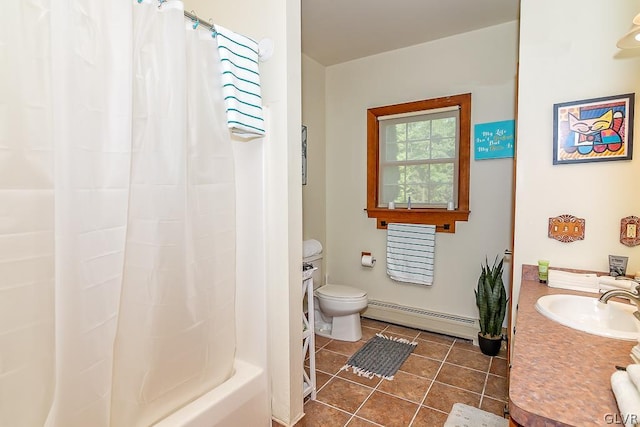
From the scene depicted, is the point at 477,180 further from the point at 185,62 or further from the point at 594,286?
the point at 185,62

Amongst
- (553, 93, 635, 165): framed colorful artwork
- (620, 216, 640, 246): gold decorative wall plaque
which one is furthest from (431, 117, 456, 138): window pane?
(620, 216, 640, 246): gold decorative wall plaque

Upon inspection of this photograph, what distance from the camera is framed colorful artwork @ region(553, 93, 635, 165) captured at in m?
1.53

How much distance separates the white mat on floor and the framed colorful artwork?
→ 140 centimetres

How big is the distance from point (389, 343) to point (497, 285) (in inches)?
38.2

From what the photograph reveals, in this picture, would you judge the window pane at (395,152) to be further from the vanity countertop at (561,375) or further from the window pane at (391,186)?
the vanity countertop at (561,375)

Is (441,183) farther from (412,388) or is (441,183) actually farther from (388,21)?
(412,388)

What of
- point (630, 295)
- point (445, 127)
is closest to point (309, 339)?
point (630, 295)

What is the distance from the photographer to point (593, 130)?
5.24ft

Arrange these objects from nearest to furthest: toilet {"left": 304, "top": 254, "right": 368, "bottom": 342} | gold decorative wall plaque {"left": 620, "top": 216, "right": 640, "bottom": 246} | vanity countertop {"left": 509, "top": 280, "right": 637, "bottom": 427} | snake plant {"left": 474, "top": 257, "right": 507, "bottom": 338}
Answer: vanity countertop {"left": 509, "top": 280, "right": 637, "bottom": 427} < gold decorative wall plaque {"left": 620, "top": 216, "right": 640, "bottom": 246} < snake plant {"left": 474, "top": 257, "right": 507, "bottom": 338} < toilet {"left": 304, "top": 254, "right": 368, "bottom": 342}

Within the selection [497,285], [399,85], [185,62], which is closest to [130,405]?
[185,62]

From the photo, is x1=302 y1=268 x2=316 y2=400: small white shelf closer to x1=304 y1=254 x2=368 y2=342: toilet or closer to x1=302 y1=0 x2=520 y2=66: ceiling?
x1=304 y1=254 x2=368 y2=342: toilet

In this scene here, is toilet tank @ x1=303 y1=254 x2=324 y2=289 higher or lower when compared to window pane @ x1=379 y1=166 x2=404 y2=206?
lower

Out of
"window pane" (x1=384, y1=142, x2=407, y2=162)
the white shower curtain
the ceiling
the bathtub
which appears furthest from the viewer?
"window pane" (x1=384, y1=142, x2=407, y2=162)

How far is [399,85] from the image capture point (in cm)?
300
